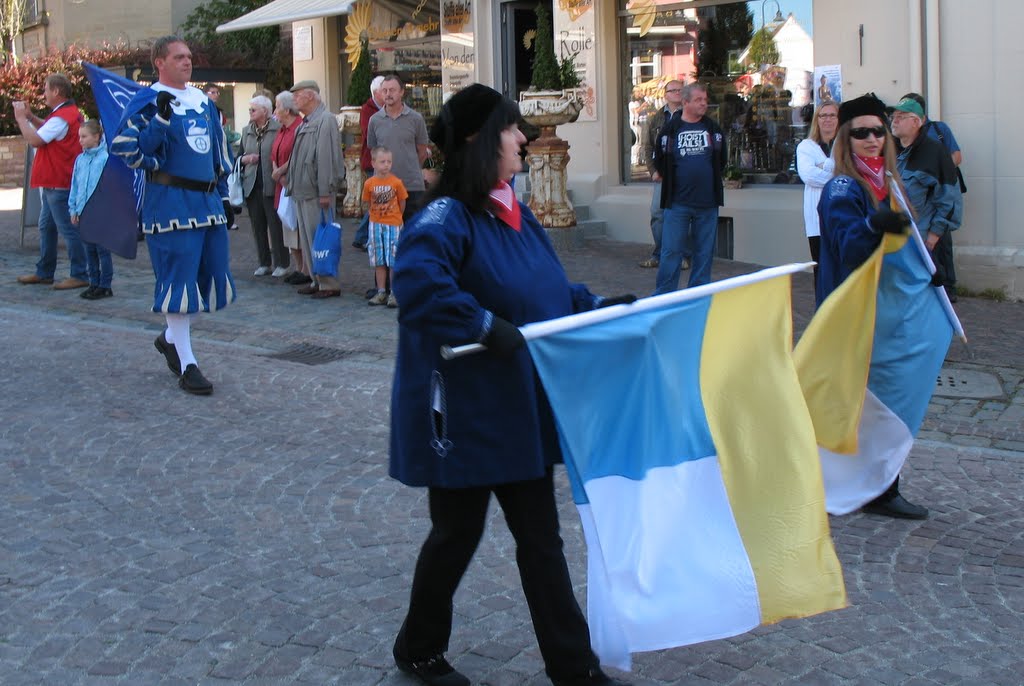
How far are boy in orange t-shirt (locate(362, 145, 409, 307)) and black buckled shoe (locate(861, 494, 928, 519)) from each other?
19.0 ft

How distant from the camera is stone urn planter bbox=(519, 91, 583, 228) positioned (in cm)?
1380

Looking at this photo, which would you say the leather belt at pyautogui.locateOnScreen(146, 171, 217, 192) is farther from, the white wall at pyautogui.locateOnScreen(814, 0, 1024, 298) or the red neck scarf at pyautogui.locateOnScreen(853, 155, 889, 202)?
the white wall at pyautogui.locateOnScreen(814, 0, 1024, 298)

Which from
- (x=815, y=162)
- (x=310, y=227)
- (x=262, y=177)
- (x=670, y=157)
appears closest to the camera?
(x=815, y=162)

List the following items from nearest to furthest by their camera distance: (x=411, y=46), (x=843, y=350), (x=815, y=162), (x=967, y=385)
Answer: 1. (x=843, y=350)
2. (x=967, y=385)
3. (x=815, y=162)
4. (x=411, y=46)

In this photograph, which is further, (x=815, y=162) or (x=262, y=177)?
(x=262, y=177)

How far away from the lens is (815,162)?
895 cm

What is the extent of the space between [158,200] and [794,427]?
4869 mm

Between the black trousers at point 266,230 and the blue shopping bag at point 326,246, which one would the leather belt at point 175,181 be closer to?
the blue shopping bag at point 326,246

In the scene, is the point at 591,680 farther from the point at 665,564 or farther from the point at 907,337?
the point at 907,337

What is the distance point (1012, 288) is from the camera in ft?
36.4

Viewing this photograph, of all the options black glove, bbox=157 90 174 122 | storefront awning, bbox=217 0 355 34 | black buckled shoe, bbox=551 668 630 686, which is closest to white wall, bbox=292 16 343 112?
storefront awning, bbox=217 0 355 34

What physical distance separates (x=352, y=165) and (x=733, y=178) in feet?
17.5

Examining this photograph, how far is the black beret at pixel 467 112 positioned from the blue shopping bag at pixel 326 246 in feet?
24.9

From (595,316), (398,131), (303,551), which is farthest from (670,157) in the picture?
(595,316)
